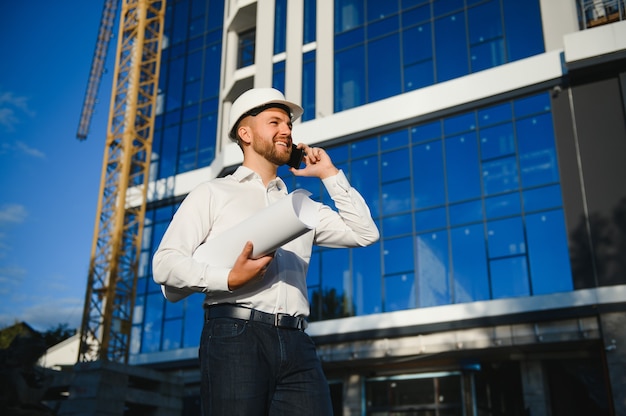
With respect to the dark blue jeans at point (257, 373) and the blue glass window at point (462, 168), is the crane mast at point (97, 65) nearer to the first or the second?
the blue glass window at point (462, 168)

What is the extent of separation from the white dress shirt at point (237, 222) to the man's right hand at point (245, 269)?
1.7 inches

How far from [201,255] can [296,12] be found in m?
27.3

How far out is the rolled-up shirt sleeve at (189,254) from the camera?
2.84m

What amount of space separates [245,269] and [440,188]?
20515 millimetres

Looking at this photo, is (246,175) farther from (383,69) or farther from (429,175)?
(383,69)

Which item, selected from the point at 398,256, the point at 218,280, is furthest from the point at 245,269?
the point at 398,256

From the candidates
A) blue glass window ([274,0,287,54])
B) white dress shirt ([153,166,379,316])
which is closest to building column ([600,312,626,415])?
blue glass window ([274,0,287,54])

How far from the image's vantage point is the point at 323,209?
369cm

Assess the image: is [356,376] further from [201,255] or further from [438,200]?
[201,255]

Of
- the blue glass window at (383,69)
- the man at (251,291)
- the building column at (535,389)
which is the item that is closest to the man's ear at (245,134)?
the man at (251,291)

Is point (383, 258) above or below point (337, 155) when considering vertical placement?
below

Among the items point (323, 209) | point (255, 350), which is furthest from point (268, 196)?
point (255, 350)

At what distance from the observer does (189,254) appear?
9.89 feet

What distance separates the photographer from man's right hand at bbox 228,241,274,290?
277 centimetres
